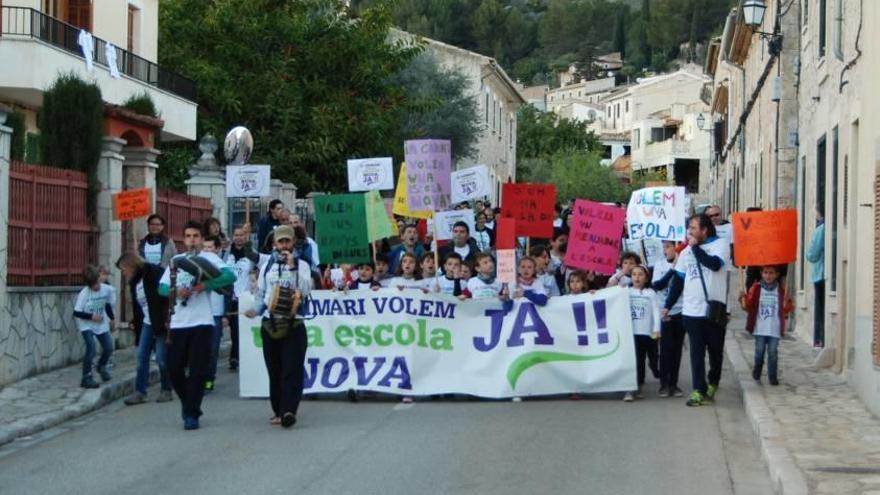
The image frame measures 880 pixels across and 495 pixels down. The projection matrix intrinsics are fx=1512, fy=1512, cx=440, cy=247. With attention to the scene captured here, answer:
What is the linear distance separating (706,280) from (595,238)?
226cm

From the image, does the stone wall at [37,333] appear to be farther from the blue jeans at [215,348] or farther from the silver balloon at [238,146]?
the silver balloon at [238,146]

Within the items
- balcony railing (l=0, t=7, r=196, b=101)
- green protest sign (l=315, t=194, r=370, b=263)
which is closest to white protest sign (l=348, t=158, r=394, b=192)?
green protest sign (l=315, t=194, r=370, b=263)

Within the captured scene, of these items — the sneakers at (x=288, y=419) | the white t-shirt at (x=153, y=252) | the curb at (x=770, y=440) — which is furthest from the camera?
the white t-shirt at (x=153, y=252)

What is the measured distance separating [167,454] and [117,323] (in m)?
9.01

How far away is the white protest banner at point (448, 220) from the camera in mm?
19938

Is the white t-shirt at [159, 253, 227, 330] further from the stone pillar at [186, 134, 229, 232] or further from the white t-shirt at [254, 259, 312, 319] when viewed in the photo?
the stone pillar at [186, 134, 229, 232]

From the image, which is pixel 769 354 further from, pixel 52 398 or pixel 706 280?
pixel 52 398

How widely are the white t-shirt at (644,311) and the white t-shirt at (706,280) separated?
0.73 m

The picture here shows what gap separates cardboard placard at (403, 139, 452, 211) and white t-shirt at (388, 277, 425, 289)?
1754 mm

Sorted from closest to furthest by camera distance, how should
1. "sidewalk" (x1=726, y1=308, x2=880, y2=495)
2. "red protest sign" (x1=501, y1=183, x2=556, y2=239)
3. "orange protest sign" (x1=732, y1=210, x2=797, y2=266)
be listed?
"sidewalk" (x1=726, y1=308, x2=880, y2=495) → "orange protest sign" (x1=732, y1=210, x2=797, y2=266) → "red protest sign" (x1=501, y1=183, x2=556, y2=239)

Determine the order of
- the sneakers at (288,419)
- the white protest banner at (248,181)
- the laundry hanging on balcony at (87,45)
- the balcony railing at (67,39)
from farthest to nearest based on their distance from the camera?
the laundry hanging on balcony at (87,45), the balcony railing at (67,39), the white protest banner at (248,181), the sneakers at (288,419)

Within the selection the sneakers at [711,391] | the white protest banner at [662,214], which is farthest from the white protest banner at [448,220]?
the sneakers at [711,391]

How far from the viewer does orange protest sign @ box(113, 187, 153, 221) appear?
1825 cm

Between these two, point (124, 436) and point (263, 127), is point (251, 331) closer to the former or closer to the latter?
point (124, 436)
